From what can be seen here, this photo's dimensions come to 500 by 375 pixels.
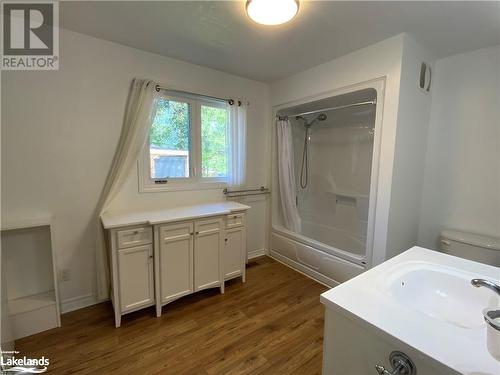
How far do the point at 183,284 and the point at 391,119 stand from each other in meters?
2.33

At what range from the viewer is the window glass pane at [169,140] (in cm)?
240

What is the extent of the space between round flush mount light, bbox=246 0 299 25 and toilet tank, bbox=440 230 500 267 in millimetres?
2369

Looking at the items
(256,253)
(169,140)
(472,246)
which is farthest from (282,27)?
(256,253)

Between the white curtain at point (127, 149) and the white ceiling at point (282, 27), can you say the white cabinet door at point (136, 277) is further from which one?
the white ceiling at point (282, 27)

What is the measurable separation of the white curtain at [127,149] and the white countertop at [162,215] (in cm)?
21

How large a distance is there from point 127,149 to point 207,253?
4.01 ft

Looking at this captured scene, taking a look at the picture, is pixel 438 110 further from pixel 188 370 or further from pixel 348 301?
pixel 188 370

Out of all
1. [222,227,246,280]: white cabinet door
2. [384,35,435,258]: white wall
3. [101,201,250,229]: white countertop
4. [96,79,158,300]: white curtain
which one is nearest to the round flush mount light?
[384,35,435,258]: white wall

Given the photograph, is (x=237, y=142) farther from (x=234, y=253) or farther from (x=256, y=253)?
(x=256, y=253)

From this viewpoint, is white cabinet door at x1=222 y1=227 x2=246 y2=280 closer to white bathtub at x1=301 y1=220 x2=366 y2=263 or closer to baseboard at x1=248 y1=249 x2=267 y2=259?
baseboard at x1=248 y1=249 x2=267 y2=259

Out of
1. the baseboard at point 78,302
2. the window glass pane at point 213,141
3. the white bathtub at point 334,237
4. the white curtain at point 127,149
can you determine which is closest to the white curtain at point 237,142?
the window glass pane at point 213,141

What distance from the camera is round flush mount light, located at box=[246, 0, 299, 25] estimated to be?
4.72ft

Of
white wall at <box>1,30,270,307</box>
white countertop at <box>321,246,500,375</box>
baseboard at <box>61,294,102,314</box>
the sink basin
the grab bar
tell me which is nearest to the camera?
white countertop at <box>321,246,500,375</box>

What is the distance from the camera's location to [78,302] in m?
2.13
